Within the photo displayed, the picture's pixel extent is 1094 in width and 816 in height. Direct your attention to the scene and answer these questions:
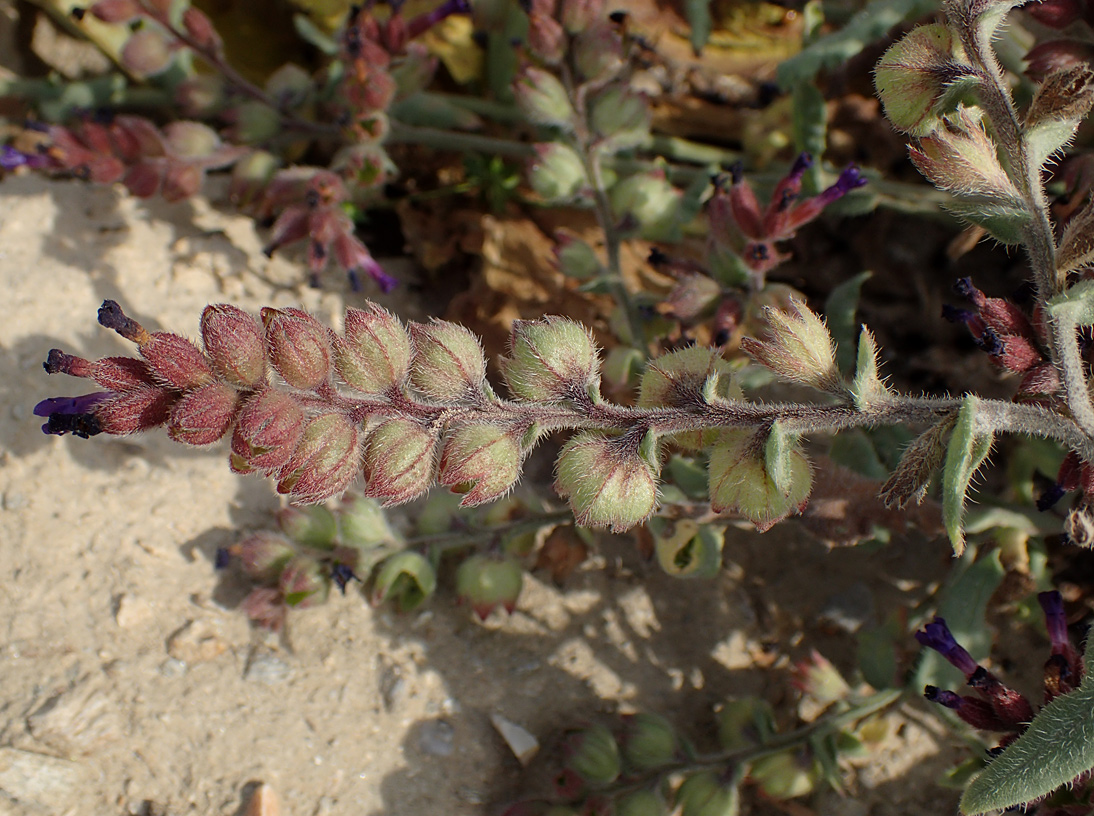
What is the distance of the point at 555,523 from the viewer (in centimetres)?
273

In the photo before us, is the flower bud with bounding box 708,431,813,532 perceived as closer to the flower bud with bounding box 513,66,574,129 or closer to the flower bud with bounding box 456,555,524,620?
the flower bud with bounding box 456,555,524,620

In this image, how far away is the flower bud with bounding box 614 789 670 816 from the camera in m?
2.39

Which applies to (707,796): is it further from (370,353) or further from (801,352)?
(370,353)

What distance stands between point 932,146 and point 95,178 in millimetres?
2578

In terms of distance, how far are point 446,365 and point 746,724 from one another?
148 centimetres

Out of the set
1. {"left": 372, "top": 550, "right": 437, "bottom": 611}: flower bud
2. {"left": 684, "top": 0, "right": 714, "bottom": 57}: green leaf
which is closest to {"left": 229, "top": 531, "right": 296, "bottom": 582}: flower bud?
{"left": 372, "top": 550, "right": 437, "bottom": 611}: flower bud

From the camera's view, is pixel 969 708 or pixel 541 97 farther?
pixel 541 97

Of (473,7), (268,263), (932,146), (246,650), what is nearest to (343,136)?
(268,263)

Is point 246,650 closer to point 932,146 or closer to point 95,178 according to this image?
point 95,178

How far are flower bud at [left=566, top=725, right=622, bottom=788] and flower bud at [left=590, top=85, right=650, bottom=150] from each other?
180 cm

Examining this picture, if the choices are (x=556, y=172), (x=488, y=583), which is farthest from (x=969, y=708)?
(x=556, y=172)

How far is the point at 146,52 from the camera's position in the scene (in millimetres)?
3092

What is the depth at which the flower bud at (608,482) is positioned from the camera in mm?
1798

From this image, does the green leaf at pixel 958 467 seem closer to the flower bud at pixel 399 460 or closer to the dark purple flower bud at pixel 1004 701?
the dark purple flower bud at pixel 1004 701
